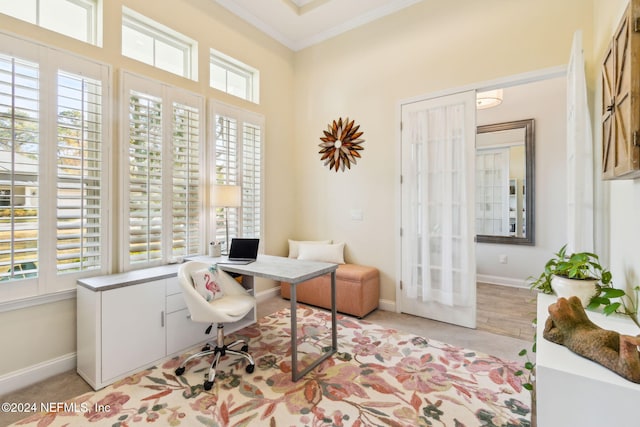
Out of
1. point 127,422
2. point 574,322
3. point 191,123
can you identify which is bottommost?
point 127,422

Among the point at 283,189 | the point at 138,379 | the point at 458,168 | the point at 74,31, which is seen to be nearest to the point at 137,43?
the point at 74,31

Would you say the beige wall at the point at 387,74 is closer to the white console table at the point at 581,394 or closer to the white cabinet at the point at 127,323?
the white cabinet at the point at 127,323

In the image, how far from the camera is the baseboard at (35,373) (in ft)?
6.82

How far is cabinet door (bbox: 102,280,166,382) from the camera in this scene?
2.18m

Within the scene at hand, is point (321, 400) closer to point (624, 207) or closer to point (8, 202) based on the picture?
point (624, 207)

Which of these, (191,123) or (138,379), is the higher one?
(191,123)

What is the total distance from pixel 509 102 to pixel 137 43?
513 cm

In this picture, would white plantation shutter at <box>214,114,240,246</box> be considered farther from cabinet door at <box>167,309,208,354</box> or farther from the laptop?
cabinet door at <box>167,309,208,354</box>

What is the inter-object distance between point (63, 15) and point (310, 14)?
2.54 metres

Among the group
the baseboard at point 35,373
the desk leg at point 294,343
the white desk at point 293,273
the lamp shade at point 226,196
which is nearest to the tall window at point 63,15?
the lamp shade at point 226,196

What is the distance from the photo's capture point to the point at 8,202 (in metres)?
2.06

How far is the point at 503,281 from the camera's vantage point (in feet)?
16.1

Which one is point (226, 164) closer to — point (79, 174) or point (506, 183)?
point (79, 174)

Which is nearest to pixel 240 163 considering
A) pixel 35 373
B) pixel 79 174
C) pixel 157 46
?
pixel 157 46
